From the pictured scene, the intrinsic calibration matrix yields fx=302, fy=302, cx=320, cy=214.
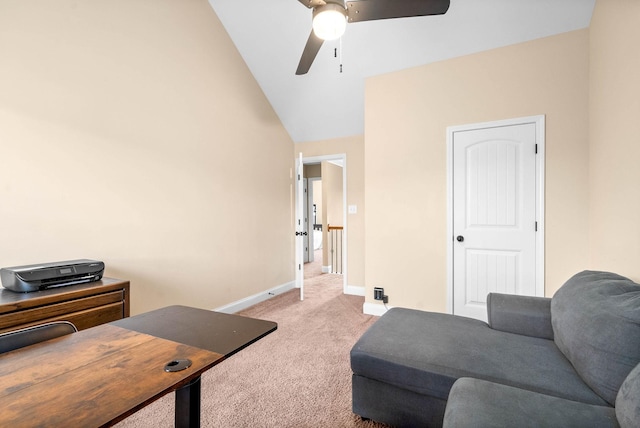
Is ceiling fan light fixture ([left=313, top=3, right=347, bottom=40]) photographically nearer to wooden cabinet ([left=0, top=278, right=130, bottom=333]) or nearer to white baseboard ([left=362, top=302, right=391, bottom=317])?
wooden cabinet ([left=0, top=278, right=130, bottom=333])

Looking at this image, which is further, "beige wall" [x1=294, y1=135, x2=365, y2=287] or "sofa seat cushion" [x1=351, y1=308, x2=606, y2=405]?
"beige wall" [x1=294, y1=135, x2=365, y2=287]

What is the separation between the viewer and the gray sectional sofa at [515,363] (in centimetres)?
110

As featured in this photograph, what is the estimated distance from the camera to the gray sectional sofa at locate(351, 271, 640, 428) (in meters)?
1.10

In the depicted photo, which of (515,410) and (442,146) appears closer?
(515,410)

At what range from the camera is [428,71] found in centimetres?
319

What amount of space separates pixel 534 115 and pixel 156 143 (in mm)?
3471

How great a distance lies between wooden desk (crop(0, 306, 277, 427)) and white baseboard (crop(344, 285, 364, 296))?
3266 mm

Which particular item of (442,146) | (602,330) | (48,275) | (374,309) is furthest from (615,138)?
(48,275)

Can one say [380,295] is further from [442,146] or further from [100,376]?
[100,376]

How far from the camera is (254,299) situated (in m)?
3.87

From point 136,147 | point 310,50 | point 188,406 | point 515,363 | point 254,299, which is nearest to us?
point 188,406

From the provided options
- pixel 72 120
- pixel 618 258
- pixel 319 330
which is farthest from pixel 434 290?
pixel 72 120

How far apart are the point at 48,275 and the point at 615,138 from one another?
371 centimetres

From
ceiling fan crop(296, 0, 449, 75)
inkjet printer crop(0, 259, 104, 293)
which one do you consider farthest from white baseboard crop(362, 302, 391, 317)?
ceiling fan crop(296, 0, 449, 75)
